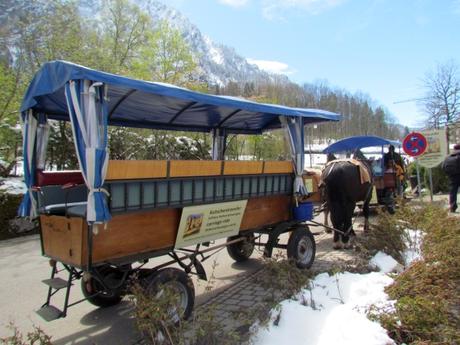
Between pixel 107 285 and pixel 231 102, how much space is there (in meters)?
2.56

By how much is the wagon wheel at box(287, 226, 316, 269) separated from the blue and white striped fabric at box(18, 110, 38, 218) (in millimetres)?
3684

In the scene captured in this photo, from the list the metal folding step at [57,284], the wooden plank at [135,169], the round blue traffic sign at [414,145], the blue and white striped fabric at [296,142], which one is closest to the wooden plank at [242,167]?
the blue and white striped fabric at [296,142]

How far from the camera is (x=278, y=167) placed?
A: 6383 millimetres

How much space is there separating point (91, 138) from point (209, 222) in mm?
1930

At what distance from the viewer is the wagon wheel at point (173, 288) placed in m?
3.64

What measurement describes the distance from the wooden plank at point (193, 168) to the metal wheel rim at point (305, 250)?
2.30 metres

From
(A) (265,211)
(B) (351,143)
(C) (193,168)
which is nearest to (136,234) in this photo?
(C) (193,168)

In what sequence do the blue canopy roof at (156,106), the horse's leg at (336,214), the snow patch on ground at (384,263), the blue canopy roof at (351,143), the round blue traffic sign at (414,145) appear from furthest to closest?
1. the blue canopy roof at (351,143)
2. the round blue traffic sign at (414,145)
3. the horse's leg at (336,214)
4. the snow patch on ground at (384,263)
5. the blue canopy roof at (156,106)

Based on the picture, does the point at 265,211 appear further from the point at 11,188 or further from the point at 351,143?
the point at 11,188

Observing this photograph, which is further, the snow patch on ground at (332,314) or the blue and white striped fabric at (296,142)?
the blue and white striped fabric at (296,142)

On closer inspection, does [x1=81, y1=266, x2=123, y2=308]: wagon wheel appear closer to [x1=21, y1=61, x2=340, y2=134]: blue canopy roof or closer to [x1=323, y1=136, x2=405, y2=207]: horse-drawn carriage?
[x1=21, y1=61, x2=340, y2=134]: blue canopy roof

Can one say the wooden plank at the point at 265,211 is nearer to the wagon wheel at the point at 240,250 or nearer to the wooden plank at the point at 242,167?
the wooden plank at the point at 242,167

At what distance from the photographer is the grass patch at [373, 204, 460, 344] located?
3.65 m

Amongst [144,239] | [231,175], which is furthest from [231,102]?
[144,239]
